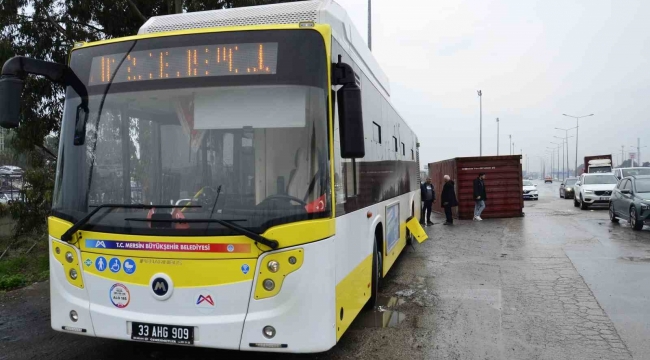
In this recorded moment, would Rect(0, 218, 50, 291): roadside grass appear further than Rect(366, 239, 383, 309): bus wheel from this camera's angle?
Yes

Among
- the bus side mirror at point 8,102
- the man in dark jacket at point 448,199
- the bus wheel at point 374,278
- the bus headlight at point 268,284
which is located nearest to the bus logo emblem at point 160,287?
the bus headlight at point 268,284

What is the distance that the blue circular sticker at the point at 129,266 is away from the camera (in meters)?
4.15

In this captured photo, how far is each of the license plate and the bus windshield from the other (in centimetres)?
78

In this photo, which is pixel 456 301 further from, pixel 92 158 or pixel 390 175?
pixel 92 158

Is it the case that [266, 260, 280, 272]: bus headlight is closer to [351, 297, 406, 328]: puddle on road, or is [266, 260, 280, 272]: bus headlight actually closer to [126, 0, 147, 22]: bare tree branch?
[351, 297, 406, 328]: puddle on road

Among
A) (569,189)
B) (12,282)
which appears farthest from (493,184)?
(12,282)

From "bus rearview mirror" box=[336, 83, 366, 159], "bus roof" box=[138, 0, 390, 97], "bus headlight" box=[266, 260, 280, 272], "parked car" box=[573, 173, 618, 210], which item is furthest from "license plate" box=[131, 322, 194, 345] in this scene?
"parked car" box=[573, 173, 618, 210]

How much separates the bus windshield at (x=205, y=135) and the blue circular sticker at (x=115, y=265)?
9.7 inches

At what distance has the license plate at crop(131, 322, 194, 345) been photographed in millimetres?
4008

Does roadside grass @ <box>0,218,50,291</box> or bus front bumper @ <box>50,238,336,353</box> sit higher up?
bus front bumper @ <box>50,238,336,353</box>

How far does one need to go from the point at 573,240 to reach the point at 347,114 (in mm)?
10728

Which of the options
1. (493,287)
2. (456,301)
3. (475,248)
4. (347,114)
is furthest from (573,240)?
(347,114)

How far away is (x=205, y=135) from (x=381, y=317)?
134 inches

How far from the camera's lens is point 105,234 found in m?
4.18
